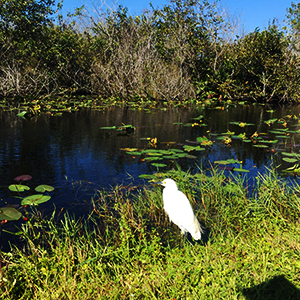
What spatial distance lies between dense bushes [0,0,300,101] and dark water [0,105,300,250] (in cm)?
523

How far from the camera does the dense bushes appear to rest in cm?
1410

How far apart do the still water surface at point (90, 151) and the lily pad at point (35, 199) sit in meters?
0.07

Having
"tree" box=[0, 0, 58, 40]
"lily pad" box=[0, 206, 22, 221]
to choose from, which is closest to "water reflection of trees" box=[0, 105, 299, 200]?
"lily pad" box=[0, 206, 22, 221]

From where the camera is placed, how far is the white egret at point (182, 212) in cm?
268

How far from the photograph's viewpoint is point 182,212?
8.88ft

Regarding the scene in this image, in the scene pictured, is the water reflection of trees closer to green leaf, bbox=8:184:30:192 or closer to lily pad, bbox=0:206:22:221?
green leaf, bbox=8:184:30:192

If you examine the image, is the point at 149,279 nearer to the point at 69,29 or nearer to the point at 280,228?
the point at 280,228

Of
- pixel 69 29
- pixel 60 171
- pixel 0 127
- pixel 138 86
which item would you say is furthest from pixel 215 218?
pixel 69 29

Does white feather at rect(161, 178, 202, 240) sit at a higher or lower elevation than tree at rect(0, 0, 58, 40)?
lower

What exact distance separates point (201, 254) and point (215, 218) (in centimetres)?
75

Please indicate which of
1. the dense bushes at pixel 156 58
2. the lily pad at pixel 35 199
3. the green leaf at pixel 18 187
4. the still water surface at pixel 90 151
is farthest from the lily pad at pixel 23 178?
the dense bushes at pixel 156 58

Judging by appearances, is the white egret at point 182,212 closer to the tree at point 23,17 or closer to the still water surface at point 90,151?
the still water surface at point 90,151

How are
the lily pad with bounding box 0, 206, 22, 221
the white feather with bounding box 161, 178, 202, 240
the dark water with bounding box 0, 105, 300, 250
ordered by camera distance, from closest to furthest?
the white feather with bounding box 161, 178, 202, 240 < the lily pad with bounding box 0, 206, 22, 221 < the dark water with bounding box 0, 105, 300, 250

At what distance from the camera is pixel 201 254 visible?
248 cm
